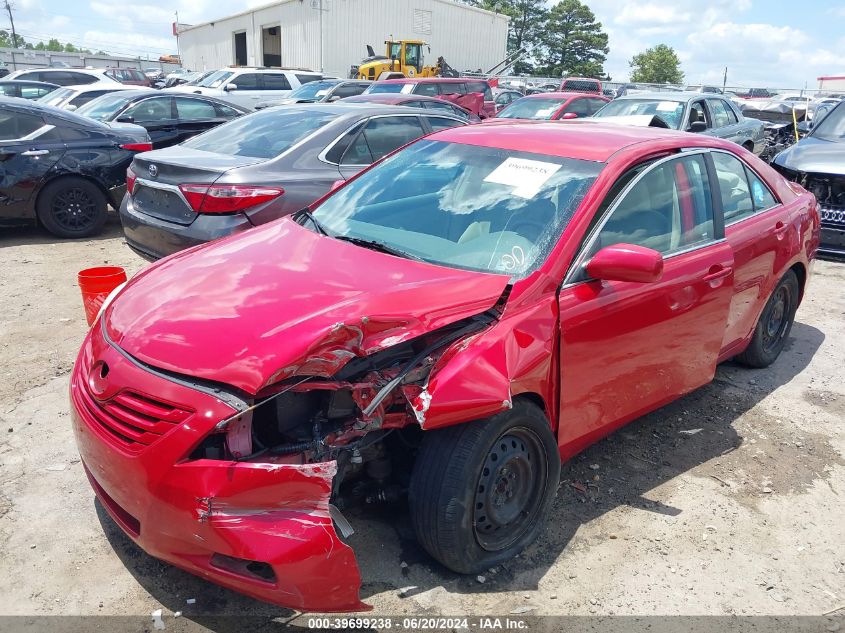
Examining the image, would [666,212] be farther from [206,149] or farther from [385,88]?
[385,88]

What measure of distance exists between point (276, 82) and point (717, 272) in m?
19.9

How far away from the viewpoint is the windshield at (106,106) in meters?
10.7

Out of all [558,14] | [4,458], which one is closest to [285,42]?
[558,14]

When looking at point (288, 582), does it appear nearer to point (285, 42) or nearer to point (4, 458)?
point (4, 458)

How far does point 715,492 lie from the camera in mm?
3492

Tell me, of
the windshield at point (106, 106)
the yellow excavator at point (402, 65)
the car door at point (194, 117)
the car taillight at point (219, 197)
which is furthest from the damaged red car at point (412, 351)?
the yellow excavator at point (402, 65)

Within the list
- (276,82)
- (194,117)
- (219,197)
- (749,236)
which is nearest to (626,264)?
(749,236)

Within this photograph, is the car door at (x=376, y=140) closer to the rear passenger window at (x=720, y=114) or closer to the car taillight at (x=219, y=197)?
the car taillight at (x=219, y=197)

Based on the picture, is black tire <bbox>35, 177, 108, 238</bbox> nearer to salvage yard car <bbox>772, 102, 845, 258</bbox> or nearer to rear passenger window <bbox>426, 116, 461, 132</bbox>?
rear passenger window <bbox>426, 116, 461, 132</bbox>

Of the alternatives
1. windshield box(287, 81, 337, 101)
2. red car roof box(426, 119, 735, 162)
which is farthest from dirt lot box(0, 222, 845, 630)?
windshield box(287, 81, 337, 101)

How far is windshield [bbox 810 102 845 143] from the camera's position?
8664 millimetres

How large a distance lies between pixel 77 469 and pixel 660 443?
3.13 metres

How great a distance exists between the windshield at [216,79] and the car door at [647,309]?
18837mm

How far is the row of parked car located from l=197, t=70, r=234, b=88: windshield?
7448mm
